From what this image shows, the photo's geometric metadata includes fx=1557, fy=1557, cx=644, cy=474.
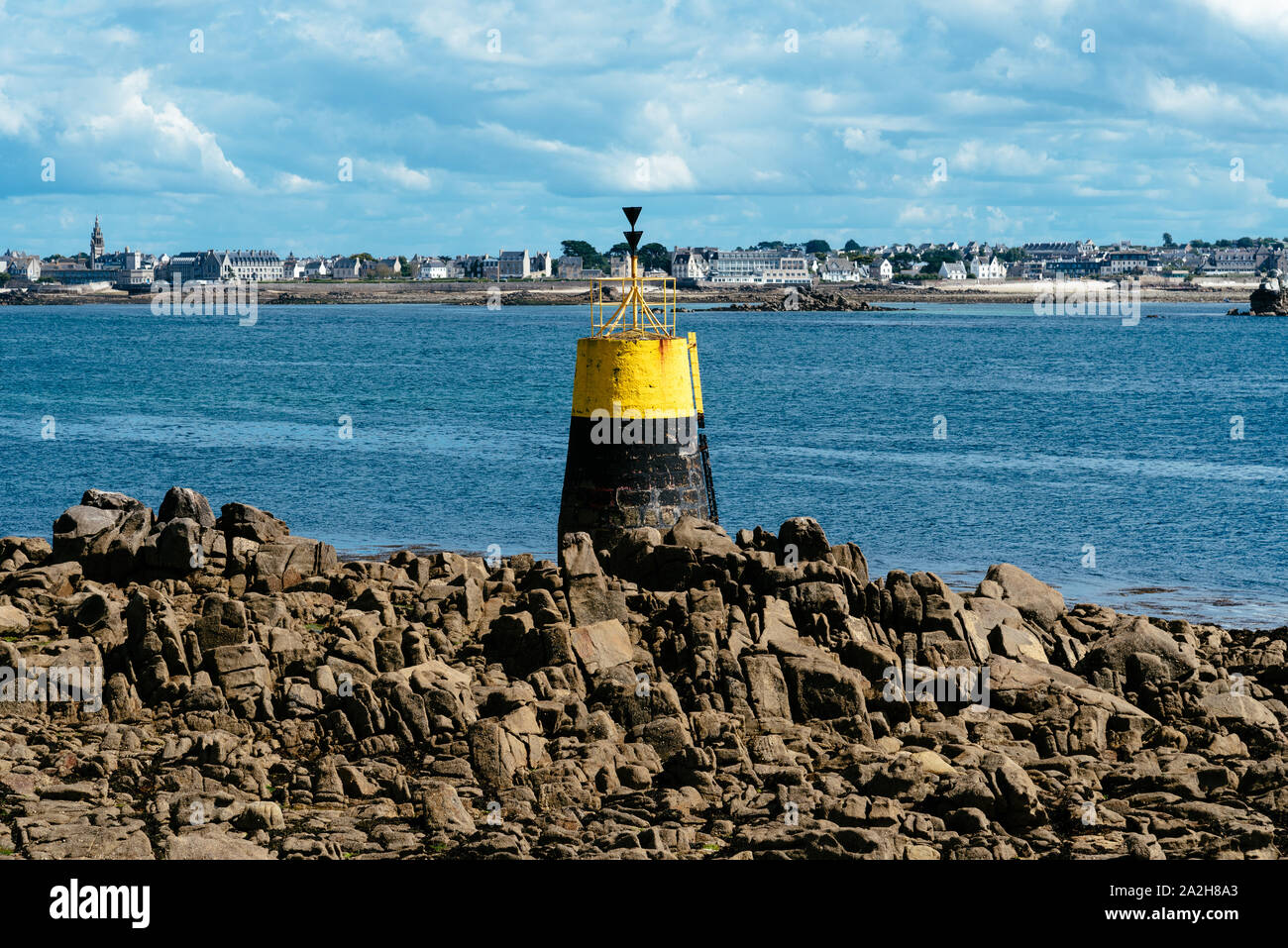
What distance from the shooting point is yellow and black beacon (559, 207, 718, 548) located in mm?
19359

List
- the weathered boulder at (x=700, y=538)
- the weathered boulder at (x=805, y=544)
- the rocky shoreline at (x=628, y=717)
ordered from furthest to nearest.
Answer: the weathered boulder at (x=805, y=544), the weathered boulder at (x=700, y=538), the rocky shoreline at (x=628, y=717)

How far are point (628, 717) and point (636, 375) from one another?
6.58m

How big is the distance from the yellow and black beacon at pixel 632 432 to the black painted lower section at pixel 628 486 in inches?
0.5

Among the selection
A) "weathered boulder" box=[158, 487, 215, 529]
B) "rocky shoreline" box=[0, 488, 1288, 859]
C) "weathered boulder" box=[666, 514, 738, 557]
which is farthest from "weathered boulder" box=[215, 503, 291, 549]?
"weathered boulder" box=[666, 514, 738, 557]

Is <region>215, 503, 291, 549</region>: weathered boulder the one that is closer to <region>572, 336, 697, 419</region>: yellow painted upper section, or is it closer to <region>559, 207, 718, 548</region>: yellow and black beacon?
<region>559, 207, 718, 548</region>: yellow and black beacon

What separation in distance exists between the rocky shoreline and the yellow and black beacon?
156 centimetres

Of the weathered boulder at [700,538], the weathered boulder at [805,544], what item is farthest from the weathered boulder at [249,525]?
the weathered boulder at [805,544]

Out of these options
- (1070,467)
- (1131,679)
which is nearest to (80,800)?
(1131,679)

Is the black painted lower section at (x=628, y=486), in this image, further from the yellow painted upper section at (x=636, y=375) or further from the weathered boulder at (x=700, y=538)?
the weathered boulder at (x=700, y=538)

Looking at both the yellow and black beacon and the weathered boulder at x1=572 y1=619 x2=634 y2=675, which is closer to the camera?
the weathered boulder at x1=572 y1=619 x2=634 y2=675

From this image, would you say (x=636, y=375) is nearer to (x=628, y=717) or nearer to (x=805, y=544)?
(x=805, y=544)

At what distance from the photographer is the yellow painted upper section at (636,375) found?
19328mm

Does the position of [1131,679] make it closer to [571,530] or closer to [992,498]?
[571,530]

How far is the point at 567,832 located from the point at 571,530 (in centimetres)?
795
